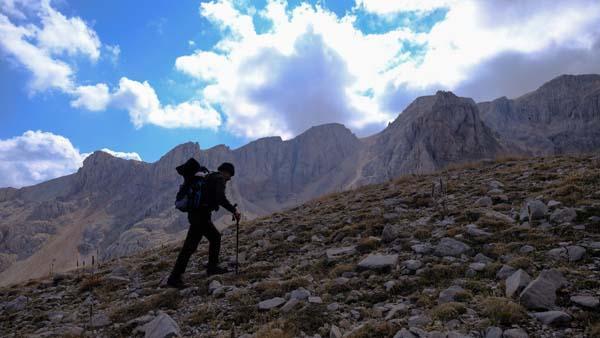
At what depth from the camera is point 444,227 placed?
1052 cm

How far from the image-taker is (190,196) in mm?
9852

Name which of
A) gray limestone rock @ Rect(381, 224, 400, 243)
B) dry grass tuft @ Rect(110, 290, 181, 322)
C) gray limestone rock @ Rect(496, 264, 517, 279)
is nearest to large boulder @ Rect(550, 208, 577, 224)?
gray limestone rock @ Rect(496, 264, 517, 279)

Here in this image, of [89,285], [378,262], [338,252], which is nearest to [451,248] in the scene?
[378,262]

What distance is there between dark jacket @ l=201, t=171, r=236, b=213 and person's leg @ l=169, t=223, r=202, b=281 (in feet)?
2.17

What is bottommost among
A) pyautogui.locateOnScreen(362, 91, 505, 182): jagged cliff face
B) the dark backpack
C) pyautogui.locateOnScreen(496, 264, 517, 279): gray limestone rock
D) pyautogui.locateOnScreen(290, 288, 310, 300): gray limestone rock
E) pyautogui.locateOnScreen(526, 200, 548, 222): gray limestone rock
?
pyautogui.locateOnScreen(290, 288, 310, 300): gray limestone rock

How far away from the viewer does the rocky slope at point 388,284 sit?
5478 millimetres

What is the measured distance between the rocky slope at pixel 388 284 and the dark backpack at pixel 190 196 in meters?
1.84

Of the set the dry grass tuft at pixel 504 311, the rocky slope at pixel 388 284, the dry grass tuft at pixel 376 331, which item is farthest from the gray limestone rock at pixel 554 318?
Result: the dry grass tuft at pixel 376 331

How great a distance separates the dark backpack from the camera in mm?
9812

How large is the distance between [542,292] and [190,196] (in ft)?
24.8

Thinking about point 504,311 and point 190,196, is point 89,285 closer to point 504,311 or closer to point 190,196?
point 190,196

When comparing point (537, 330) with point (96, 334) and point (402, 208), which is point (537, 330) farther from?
point (402, 208)

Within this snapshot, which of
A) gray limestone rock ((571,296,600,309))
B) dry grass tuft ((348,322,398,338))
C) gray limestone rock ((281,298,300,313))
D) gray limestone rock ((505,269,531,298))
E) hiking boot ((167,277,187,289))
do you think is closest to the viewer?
gray limestone rock ((571,296,600,309))

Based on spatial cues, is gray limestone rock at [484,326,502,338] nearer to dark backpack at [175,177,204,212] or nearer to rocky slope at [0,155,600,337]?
rocky slope at [0,155,600,337]
